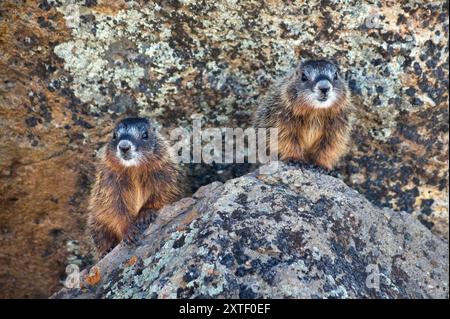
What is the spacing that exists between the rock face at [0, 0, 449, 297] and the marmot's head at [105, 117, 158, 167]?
33cm

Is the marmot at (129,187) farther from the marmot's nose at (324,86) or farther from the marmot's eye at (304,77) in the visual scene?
the marmot's nose at (324,86)

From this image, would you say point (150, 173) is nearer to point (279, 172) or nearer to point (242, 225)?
point (279, 172)

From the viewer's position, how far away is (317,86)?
18.8ft

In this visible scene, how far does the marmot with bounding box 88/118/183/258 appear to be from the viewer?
5.80 metres

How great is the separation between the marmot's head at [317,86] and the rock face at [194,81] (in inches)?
7.9

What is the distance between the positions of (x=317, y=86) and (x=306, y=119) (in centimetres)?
54

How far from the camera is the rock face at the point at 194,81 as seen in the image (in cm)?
564

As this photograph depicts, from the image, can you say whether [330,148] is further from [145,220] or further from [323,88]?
[145,220]

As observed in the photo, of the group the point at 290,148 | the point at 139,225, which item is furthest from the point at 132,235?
the point at 290,148

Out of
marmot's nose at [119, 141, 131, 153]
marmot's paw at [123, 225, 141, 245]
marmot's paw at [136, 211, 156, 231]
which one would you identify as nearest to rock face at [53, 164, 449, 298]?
marmot's paw at [123, 225, 141, 245]

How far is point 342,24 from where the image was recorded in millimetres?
5742

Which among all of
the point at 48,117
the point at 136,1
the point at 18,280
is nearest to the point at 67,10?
the point at 136,1

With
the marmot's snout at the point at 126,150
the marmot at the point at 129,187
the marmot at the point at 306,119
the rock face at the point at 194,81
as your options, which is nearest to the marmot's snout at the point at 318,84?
the marmot at the point at 306,119
